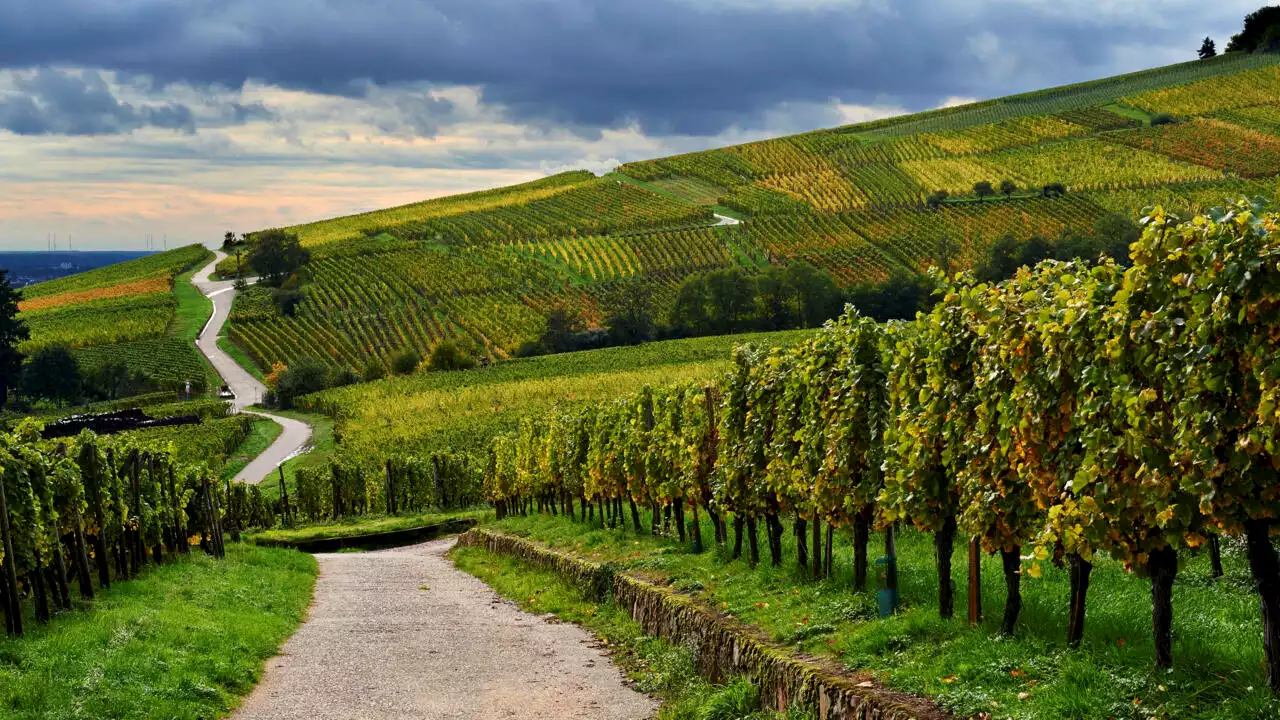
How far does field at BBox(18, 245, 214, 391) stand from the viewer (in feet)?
357

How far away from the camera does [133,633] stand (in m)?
13.8

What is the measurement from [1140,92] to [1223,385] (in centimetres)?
18045

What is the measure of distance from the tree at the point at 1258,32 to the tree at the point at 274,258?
144944 mm

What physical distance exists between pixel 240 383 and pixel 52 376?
15129 mm

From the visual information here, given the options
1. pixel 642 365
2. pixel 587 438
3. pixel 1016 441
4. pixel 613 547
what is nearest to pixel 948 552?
pixel 1016 441

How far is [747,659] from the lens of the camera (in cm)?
1173

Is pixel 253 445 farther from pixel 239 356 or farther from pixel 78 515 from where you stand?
pixel 78 515

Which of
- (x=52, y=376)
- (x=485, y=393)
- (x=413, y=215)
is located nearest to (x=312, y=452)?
(x=485, y=393)

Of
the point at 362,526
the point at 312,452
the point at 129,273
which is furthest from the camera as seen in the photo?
the point at 129,273

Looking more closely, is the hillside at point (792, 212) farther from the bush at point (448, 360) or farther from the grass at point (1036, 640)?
the grass at point (1036, 640)

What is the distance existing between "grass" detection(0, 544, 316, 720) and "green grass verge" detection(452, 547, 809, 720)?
4.35 metres

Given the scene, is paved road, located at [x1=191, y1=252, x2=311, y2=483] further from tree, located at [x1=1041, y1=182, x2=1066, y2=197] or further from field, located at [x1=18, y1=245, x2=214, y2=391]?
tree, located at [x1=1041, y1=182, x2=1066, y2=197]

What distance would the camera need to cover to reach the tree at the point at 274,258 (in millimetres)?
141500

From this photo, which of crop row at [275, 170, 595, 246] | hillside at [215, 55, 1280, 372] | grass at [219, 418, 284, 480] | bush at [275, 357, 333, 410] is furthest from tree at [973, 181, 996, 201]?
grass at [219, 418, 284, 480]
